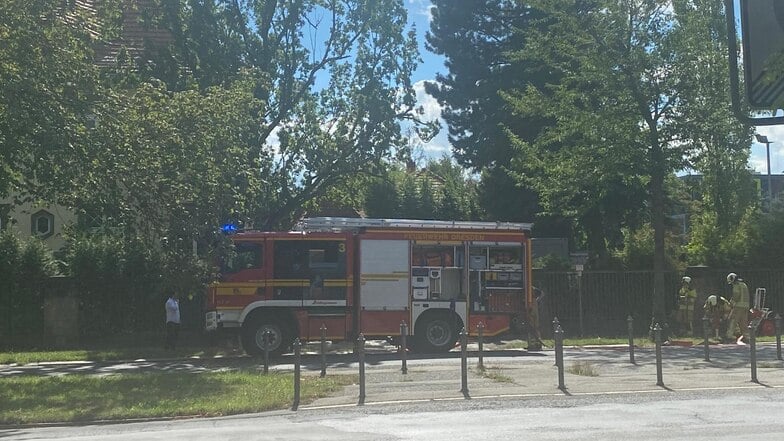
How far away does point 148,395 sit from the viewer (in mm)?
12359

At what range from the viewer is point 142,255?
2489 centimetres

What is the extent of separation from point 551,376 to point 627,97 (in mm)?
10566

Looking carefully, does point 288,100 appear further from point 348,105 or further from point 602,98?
point 602,98

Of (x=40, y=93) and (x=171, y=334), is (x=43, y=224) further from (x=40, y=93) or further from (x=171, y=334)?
(x=40, y=93)

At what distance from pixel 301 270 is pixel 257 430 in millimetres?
9110

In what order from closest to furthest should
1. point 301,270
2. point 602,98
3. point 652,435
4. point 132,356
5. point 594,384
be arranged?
point 652,435 → point 594,384 → point 301,270 → point 132,356 → point 602,98

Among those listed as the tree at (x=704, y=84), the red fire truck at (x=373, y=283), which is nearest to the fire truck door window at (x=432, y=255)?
the red fire truck at (x=373, y=283)

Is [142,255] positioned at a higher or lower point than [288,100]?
lower

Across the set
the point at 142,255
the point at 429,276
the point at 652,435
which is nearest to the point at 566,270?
the point at 429,276

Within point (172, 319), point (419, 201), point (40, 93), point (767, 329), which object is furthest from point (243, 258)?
point (419, 201)

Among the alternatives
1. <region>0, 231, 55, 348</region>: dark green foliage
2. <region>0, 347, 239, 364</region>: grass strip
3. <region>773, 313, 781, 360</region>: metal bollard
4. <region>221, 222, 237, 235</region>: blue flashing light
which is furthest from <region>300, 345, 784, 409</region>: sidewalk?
<region>0, 231, 55, 348</region>: dark green foliage

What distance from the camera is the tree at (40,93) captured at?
1347cm

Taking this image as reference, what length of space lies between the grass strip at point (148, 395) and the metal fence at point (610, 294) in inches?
515

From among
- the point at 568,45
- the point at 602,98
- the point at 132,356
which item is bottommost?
the point at 132,356
